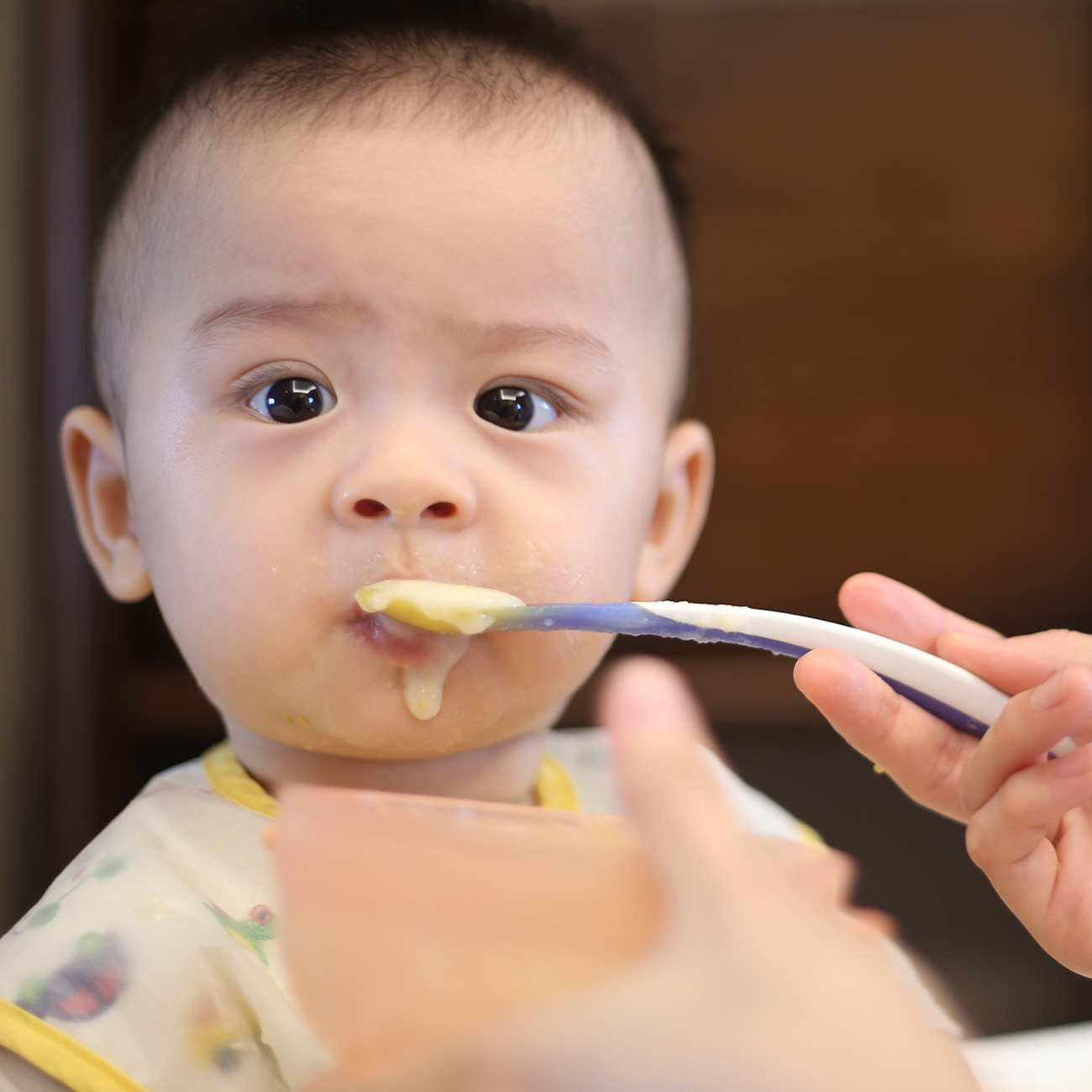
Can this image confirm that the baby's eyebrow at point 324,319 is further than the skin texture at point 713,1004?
Yes

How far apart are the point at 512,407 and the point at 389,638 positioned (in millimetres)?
135

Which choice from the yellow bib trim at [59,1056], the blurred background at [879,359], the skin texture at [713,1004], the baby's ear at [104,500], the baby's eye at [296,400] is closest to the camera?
the skin texture at [713,1004]

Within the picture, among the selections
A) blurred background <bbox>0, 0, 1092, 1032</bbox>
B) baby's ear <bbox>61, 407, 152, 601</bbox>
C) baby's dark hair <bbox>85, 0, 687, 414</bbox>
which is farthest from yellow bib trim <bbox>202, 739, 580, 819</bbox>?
blurred background <bbox>0, 0, 1092, 1032</bbox>

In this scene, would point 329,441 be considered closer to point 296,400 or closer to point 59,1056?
point 296,400

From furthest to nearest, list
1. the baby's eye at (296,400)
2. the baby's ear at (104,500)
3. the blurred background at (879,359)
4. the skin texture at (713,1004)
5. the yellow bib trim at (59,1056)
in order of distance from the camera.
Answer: the blurred background at (879,359), the baby's ear at (104,500), the baby's eye at (296,400), the yellow bib trim at (59,1056), the skin texture at (713,1004)

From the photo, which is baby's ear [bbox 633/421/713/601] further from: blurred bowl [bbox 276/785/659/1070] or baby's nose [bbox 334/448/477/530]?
blurred bowl [bbox 276/785/659/1070]

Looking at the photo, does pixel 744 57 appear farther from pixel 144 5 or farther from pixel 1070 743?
pixel 1070 743

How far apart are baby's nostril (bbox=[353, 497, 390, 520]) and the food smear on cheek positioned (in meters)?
0.06

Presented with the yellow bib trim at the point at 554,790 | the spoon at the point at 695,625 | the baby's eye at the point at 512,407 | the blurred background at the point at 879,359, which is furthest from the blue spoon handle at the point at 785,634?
the blurred background at the point at 879,359

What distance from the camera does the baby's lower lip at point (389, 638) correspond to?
512 mm

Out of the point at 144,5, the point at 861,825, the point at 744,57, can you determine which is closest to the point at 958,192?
the point at 744,57

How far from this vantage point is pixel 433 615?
48cm

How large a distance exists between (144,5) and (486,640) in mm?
1080

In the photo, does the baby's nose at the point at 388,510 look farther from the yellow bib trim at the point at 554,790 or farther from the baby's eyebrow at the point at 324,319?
the yellow bib trim at the point at 554,790
